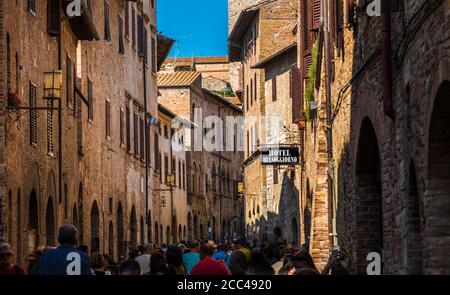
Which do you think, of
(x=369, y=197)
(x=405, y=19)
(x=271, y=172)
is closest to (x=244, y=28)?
(x=271, y=172)

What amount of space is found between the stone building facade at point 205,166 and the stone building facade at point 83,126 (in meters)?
19.0

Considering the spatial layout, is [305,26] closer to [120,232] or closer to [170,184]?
[120,232]

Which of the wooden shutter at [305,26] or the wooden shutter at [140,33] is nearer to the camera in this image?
the wooden shutter at [305,26]

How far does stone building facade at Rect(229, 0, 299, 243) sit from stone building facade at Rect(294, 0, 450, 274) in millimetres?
26443

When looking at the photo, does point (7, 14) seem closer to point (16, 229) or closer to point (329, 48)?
point (16, 229)

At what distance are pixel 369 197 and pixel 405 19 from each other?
237 inches

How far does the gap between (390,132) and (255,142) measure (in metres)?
42.4

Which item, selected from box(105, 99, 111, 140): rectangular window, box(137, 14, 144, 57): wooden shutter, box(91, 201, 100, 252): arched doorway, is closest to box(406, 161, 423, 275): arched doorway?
box(91, 201, 100, 252): arched doorway

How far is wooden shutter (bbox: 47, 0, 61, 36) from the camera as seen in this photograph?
84.1ft

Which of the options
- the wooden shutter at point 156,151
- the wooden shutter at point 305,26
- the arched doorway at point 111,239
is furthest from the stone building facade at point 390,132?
the wooden shutter at point 156,151

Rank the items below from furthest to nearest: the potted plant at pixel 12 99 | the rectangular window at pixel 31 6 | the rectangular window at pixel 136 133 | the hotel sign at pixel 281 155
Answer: the rectangular window at pixel 136 133, the hotel sign at pixel 281 155, the rectangular window at pixel 31 6, the potted plant at pixel 12 99

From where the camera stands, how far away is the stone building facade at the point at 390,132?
13281 mm

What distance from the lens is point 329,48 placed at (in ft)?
83.0

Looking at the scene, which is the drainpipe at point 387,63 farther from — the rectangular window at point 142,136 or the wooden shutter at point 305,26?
the rectangular window at point 142,136
